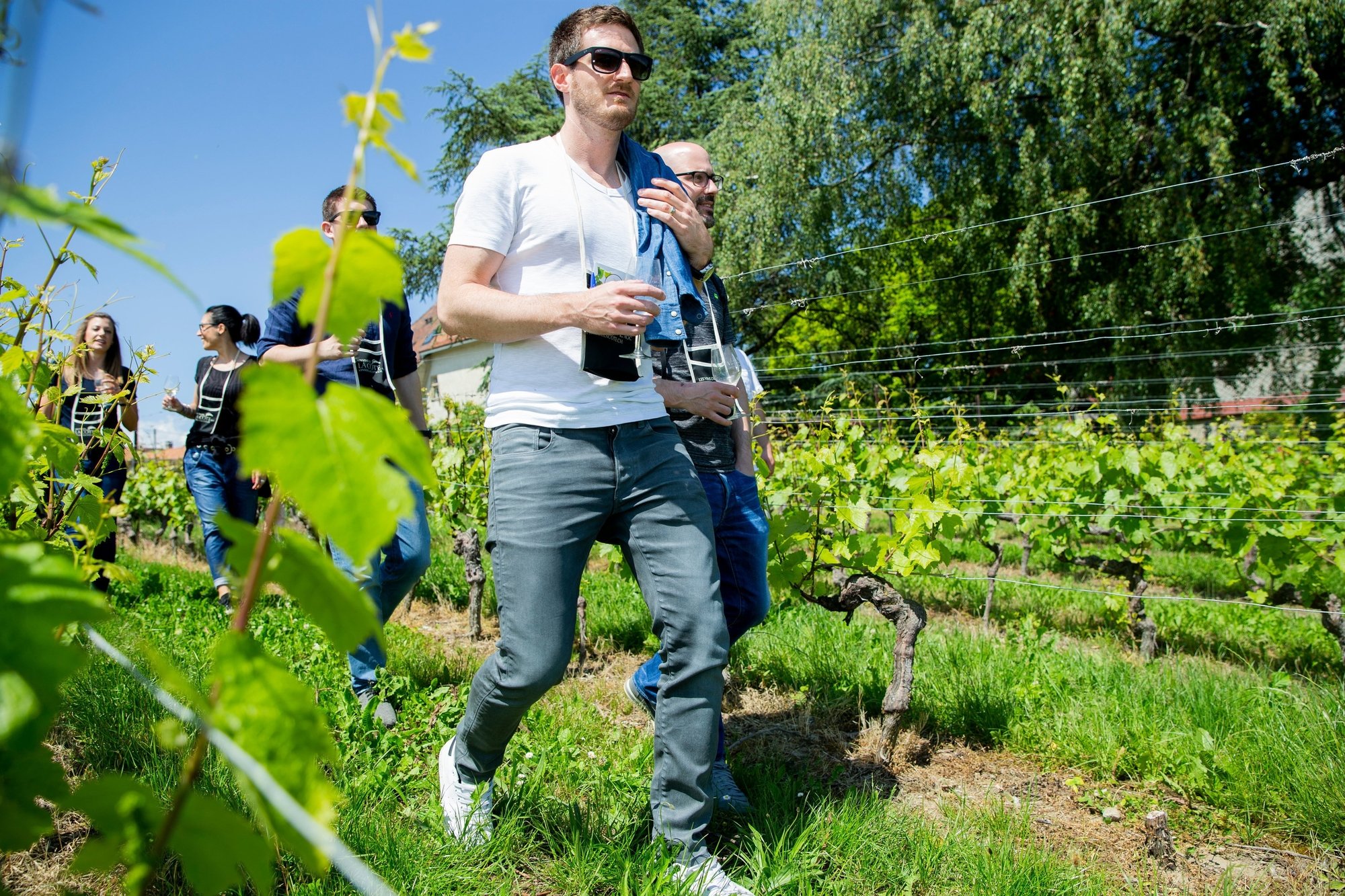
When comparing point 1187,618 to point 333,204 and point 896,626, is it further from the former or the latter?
point 333,204

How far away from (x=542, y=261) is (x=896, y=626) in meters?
2.01

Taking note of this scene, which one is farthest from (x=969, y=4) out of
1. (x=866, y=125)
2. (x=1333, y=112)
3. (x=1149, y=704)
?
(x=1149, y=704)

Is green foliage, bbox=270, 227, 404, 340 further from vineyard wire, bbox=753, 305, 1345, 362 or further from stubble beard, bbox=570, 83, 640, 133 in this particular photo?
vineyard wire, bbox=753, 305, 1345, 362

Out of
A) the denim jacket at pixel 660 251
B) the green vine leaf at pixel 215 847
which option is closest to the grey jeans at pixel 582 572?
the denim jacket at pixel 660 251

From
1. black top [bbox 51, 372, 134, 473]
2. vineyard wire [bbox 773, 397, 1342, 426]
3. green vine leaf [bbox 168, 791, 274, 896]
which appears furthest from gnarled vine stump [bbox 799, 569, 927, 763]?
green vine leaf [bbox 168, 791, 274, 896]

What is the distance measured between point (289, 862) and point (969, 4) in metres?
15.5

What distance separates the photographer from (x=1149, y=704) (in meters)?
3.33

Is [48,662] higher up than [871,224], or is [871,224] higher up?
[871,224]

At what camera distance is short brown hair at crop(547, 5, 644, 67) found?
2.23 metres

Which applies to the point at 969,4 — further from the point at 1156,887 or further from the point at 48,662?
the point at 48,662

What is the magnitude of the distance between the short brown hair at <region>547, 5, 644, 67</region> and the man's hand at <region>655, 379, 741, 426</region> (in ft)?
3.08

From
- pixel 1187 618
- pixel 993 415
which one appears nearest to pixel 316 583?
pixel 1187 618

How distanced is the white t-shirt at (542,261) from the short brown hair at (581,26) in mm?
273

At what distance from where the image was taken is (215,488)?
15.3 ft
